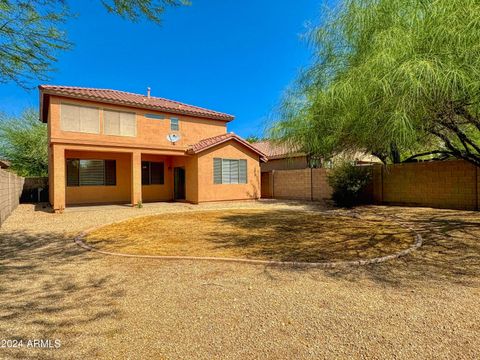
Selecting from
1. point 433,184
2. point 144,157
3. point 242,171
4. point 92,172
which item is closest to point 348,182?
point 433,184

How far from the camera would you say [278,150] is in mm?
24172

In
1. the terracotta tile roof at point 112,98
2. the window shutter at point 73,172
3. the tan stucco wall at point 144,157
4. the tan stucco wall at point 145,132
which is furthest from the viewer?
the window shutter at point 73,172

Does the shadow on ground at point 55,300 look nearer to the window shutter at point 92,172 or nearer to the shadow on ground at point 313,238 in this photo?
the shadow on ground at point 313,238

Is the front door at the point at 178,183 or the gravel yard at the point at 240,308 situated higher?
the front door at the point at 178,183

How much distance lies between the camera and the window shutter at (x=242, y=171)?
64.8ft

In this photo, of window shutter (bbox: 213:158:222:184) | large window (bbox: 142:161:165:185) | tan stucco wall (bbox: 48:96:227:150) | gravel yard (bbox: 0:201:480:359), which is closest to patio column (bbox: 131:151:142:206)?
tan stucco wall (bbox: 48:96:227:150)

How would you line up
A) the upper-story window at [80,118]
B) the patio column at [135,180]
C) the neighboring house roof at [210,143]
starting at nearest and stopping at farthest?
the upper-story window at [80,118] < the patio column at [135,180] < the neighboring house roof at [210,143]

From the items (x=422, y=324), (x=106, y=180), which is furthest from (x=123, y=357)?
(x=106, y=180)

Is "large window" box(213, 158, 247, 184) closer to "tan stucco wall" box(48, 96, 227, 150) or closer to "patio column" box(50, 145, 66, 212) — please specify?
"tan stucco wall" box(48, 96, 227, 150)

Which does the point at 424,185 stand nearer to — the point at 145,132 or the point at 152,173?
the point at 145,132

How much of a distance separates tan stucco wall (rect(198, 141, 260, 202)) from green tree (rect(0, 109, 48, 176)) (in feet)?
59.6

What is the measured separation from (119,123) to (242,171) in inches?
331

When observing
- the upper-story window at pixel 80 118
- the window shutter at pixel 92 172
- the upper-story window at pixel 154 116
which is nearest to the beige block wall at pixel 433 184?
the upper-story window at pixel 154 116

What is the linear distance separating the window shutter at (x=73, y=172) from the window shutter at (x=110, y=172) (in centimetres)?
163
